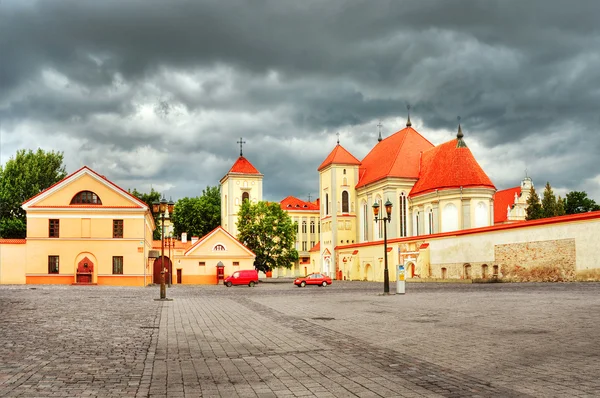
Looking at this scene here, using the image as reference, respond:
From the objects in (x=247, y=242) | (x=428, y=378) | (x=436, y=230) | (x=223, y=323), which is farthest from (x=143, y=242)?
(x=428, y=378)

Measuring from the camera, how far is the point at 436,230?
219 feet

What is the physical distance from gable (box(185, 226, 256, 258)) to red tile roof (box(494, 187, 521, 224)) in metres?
51.8

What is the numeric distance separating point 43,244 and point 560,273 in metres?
39.7

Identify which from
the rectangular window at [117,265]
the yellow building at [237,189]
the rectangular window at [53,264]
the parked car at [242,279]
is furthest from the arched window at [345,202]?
the rectangular window at [53,264]

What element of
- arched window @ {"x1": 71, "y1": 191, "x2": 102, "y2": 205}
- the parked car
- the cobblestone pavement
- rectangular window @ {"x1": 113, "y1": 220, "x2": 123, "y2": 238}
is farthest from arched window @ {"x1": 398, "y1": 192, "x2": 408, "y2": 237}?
the cobblestone pavement

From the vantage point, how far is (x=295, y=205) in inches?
5059

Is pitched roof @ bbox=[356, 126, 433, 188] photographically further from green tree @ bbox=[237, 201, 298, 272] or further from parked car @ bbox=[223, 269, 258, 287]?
parked car @ bbox=[223, 269, 258, 287]

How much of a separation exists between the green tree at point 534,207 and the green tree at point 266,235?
37.6 meters

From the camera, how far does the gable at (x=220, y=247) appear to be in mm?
63344

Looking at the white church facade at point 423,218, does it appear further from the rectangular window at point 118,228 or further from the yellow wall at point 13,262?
the yellow wall at point 13,262

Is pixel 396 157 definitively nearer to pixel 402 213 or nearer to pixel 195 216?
pixel 402 213

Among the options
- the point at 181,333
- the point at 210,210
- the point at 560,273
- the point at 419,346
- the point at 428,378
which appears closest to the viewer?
the point at 428,378

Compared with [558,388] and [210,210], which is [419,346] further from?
[210,210]

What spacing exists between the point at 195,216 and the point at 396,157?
35767 mm
